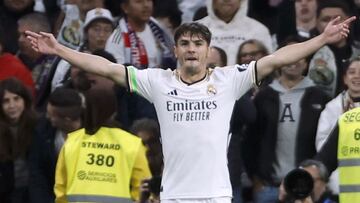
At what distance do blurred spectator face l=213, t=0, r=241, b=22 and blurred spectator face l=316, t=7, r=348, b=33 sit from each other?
0.83 m

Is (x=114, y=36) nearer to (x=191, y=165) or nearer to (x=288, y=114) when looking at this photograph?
(x=288, y=114)

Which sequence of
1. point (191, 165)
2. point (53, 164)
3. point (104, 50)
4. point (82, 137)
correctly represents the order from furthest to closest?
point (104, 50)
point (53, 164)
point (82, 137)
point (191, 165)

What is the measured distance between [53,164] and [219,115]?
2729mm

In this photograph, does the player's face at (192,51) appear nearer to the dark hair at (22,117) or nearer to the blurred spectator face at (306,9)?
the dark hair at (22,117)

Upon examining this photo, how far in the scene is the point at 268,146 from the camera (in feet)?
43.4

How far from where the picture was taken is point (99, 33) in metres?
14.7

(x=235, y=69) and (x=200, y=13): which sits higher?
(x=200, y=13)

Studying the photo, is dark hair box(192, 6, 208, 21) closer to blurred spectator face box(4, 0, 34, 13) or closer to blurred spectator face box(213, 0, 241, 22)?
blurred spectator face box(213, 0, 241, 22)

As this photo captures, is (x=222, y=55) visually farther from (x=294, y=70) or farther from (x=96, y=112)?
(x=96, y=112)

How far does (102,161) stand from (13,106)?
204 cm

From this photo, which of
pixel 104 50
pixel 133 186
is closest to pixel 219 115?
pixel 133 186

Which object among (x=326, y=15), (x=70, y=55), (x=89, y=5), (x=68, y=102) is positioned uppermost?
(x=89, y=5)

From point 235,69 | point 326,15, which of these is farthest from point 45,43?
point 326,15

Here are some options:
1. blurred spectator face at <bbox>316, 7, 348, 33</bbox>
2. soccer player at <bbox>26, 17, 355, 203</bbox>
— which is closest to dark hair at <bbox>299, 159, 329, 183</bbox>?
soccer player at <bbox>26, 17, 355, 203</bbox>
